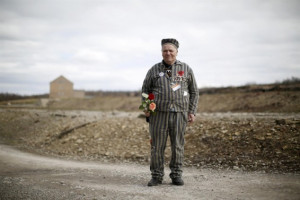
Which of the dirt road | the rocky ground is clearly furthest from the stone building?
the dirt road

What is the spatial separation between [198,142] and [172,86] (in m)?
3.90

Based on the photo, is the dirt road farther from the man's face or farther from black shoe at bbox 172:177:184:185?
the man's face

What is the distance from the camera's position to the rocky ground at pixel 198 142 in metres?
6.54

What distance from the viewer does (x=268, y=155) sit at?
6551mm

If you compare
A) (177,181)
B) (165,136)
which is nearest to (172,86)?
(165,136)

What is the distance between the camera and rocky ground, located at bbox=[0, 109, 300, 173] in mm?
6536

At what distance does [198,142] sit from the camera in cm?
827

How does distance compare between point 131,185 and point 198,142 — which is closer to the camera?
point 131,185

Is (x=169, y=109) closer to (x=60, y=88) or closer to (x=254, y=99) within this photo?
(x=254, y=99)

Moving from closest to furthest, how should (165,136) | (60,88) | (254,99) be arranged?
(165,136), (254,99), (60,88)

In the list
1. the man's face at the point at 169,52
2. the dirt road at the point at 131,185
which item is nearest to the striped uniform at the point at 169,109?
the man's face at the point at 169,52

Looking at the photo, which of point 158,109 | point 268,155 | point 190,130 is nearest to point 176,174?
point 158,109

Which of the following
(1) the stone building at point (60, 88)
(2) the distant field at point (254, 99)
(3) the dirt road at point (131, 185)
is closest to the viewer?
(3) the dirt road at point (131, 185)

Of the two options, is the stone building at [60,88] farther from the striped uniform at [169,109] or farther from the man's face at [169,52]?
the man's face at [169,52]
